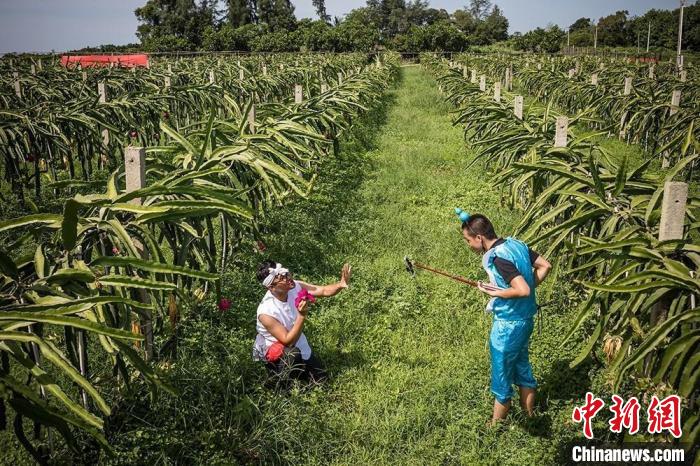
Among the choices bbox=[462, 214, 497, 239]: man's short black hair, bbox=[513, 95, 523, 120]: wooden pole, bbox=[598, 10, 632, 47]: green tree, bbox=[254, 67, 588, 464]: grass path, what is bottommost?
bbox=[254, 67, 588, 464]: grass path

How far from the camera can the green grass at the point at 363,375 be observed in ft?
8.82

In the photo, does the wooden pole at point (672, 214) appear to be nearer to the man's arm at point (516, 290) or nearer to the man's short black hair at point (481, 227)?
the man's arm at point (516, 290)

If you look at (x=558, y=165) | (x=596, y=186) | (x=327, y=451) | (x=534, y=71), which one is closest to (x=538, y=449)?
(x=327, y=451)

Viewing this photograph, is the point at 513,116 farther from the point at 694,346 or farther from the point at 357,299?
the point at 694,346

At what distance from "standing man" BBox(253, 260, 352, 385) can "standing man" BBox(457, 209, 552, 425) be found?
82cm

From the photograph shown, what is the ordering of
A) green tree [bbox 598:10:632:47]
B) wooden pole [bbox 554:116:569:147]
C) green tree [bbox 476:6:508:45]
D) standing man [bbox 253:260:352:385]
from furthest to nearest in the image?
green tree [bbox 598:10:632:47] → green tree [bbox 476:6:508:45] → wooden pole [bbox 554:116:569:147] → standing man [bbox 253:260:352:385]

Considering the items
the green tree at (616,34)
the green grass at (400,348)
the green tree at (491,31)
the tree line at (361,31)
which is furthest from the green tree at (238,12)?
the green grass at (400,348)

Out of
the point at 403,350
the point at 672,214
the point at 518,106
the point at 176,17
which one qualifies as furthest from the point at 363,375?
the point at 176,17

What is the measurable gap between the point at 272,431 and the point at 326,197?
3806 millimetres

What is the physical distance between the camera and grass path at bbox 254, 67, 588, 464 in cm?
281

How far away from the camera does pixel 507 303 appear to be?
2814 millimetres

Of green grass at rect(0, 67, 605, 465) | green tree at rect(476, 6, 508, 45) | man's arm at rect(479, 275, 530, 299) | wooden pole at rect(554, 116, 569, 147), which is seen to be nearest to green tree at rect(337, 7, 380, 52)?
green tree at rect(476, 6, 508, 45)

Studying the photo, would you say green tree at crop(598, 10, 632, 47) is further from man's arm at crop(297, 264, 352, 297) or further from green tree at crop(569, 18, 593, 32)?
man's arm at crop(297, 264, 352, 297)

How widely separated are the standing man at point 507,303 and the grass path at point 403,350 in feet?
0.88
